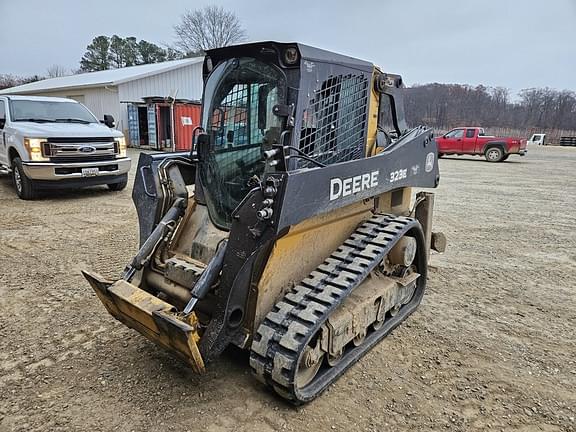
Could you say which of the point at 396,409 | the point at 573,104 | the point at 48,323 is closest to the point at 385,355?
the point at 396,409

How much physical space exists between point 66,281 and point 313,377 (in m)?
3.07

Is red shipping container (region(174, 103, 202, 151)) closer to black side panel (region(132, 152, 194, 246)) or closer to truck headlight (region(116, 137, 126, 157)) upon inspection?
truck headlight (region(116, 137, 126, 157))

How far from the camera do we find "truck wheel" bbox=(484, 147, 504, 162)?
64.7ft

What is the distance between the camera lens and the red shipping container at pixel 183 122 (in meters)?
19.8

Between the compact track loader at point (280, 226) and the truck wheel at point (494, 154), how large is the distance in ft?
58.3

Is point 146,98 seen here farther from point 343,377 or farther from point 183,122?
point 343,377

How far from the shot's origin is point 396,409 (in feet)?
9.14

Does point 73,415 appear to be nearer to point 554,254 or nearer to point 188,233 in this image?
point 188,233

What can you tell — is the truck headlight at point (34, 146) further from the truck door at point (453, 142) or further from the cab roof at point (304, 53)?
the truck door at point (453, 142)

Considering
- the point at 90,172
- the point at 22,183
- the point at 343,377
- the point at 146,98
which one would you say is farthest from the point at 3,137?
the point at 146,98

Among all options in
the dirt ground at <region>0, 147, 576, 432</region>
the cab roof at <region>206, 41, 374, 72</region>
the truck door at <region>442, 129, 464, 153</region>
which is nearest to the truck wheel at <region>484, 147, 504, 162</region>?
the truck door at <region>442, 129, 464, 153</region>

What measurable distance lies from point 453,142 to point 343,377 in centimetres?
1992

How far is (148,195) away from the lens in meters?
3.55

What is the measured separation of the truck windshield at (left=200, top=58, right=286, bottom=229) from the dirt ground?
48.1 inches
